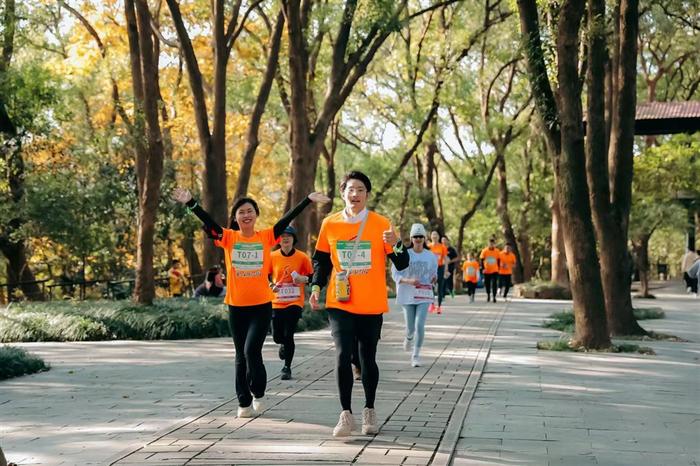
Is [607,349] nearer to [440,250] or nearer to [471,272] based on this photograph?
[440,250]

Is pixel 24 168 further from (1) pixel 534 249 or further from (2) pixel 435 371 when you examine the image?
(1) pixel 534 249

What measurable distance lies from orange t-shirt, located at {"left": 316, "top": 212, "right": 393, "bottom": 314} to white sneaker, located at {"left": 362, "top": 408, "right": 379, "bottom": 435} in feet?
2.35

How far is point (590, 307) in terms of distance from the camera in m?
13.9

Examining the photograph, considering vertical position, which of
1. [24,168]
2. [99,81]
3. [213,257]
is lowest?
[213,257]

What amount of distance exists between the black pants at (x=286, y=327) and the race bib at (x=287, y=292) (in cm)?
10

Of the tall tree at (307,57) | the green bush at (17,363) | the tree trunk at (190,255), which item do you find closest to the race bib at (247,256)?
the green bush at (17,363)

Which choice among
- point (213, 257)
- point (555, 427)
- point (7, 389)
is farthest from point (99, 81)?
point (555, 427)

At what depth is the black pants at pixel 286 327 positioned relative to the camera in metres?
11.2

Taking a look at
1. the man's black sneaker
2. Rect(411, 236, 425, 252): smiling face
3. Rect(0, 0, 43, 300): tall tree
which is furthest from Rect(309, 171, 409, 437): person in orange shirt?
Rect(0, 0, 43, 300): tall tree

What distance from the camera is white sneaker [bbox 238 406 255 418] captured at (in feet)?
27.3

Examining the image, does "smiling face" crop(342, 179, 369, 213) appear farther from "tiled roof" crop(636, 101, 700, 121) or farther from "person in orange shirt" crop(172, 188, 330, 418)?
"tiled roof" crop(636, 101, 700, 121)

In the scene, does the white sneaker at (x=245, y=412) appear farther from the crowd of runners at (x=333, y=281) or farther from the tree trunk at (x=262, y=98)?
the tree trunk at (x=262, y=98)

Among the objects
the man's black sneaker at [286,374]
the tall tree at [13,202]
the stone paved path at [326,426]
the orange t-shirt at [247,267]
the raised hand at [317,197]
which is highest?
the tall tree at [13,202]

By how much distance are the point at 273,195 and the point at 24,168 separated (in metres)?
20.7
